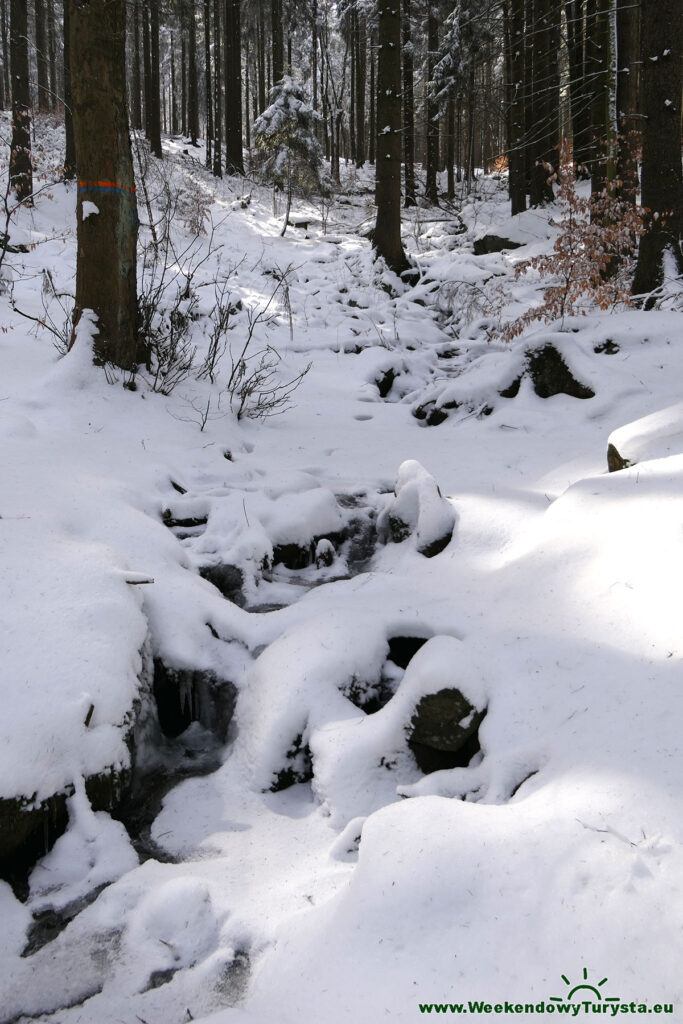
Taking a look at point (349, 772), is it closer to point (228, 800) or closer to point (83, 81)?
point (228, 800)

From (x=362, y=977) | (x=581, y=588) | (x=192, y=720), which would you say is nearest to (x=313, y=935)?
(x=362, y=977)

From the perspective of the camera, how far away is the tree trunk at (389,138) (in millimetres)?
11422

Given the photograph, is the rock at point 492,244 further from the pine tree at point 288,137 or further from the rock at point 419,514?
the rock at point 419,514

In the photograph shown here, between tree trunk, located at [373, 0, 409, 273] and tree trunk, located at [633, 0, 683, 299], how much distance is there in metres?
5.10

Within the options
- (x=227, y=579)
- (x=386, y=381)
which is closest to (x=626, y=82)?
(x=386, y=381)

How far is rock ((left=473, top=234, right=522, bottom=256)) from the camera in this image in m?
12.9

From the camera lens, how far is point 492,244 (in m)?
13.1

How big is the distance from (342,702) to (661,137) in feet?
22.7

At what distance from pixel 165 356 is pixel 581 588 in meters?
4.68

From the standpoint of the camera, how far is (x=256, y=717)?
11.0ft

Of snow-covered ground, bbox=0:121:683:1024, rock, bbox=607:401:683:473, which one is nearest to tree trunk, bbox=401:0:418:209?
snow-covered ground, bbox=0:121:683:1024

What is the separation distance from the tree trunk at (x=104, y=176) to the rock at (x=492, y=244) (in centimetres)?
832

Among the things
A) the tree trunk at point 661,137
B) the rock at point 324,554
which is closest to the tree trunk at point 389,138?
the tree trunk at point 661,137

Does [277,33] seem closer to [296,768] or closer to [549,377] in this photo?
[549,377]
